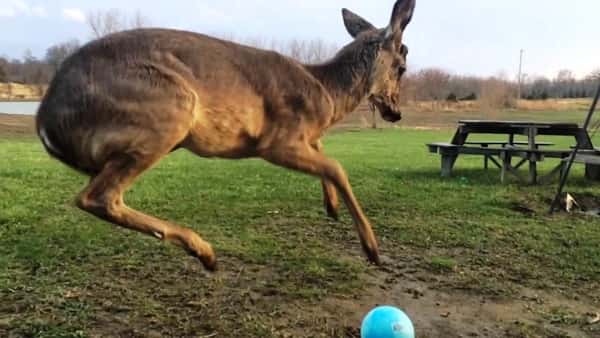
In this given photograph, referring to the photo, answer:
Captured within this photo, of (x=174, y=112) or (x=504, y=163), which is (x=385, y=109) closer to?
(x=174, y=112)

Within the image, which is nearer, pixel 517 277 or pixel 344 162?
pixel 517 277

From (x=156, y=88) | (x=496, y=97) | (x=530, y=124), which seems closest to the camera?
(x=156, y=88)

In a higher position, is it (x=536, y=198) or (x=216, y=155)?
(x=216, y=155)

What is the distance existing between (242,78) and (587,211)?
6.96 m

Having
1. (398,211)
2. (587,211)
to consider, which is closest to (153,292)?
(398,211)

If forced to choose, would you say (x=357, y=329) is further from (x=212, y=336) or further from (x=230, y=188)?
(x=230, y=188)

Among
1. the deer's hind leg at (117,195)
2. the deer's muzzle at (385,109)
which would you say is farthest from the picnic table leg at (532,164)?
the deer's hind leg at (117,195)

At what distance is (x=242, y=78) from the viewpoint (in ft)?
13.1

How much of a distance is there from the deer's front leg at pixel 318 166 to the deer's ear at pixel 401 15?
1180 millimetres

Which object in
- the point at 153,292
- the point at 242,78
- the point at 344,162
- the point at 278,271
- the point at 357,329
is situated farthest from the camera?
the point at 344,162

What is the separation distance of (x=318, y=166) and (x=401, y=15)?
53.7 inches

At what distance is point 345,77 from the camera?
15.4 feet

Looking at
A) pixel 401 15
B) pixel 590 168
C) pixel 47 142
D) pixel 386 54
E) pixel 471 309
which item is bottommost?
pixel 471 309

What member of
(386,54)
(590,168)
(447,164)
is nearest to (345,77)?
(386,54)
